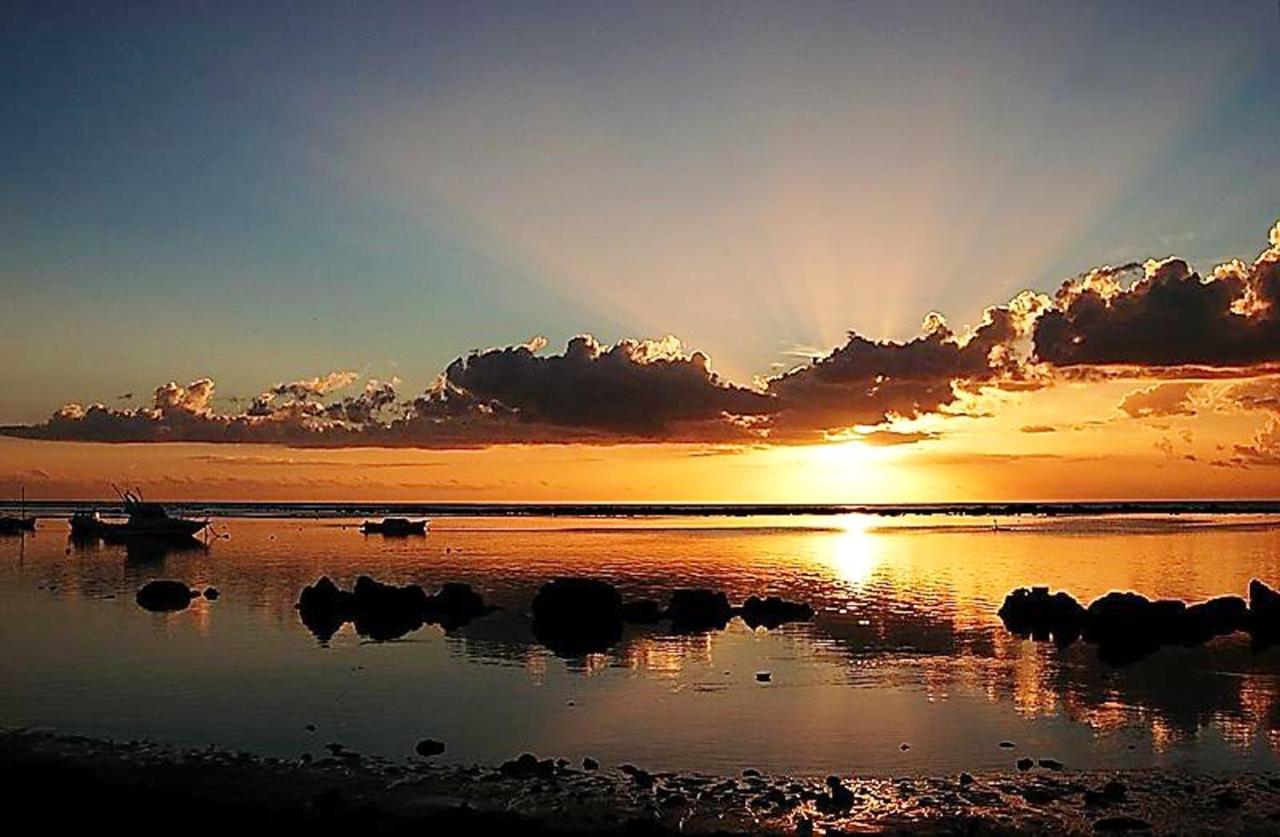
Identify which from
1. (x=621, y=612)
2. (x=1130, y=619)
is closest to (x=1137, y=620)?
(x=1130, y=619)

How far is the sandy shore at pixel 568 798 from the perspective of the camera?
80.2 feet

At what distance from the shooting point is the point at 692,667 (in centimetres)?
4925

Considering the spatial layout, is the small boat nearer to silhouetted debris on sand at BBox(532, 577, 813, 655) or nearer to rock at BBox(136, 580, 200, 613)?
rock at BBox(136, 580, 200, 613)

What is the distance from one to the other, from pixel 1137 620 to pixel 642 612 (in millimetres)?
26767

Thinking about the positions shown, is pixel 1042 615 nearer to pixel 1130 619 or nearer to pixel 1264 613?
pixel 1130 619

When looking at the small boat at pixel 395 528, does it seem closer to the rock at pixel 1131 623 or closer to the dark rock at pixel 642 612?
the dark rock at pixel 642 612

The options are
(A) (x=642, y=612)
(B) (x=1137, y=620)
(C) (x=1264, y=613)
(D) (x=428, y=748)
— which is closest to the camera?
(D) (x=428, y=748)

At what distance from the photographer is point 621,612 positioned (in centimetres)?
6694

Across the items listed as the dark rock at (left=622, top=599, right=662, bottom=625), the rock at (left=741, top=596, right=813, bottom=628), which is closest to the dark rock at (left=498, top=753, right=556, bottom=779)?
the rock at (left=741, top=596, right=813, bottom=628)

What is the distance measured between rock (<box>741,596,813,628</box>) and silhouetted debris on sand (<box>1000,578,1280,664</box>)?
11.5 m

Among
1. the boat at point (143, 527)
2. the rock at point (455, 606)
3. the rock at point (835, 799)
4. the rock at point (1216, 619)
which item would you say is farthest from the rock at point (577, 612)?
the boat at point (143, 527)

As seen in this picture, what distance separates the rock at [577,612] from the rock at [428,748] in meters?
25.0

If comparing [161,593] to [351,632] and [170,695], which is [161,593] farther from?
[170,695]

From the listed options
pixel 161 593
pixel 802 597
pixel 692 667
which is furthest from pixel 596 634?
pixel 161 593
